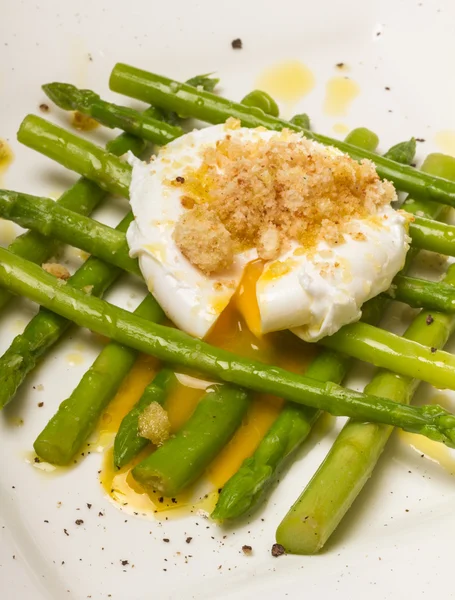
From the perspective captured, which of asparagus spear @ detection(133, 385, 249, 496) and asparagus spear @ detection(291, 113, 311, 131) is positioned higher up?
asparagus spear @ detection(291, 113, 311, 131)

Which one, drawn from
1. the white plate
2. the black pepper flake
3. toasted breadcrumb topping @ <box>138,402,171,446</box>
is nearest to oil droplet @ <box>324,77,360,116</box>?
the white plate

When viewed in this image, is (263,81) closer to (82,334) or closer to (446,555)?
(82,334)

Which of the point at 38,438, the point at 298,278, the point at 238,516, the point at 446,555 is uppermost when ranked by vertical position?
the point at 298,278

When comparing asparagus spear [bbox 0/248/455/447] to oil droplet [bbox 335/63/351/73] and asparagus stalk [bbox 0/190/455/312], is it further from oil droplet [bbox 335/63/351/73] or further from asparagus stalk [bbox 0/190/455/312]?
oil droplet [bbox 335/63/351/73]

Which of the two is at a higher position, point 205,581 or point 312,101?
point 312,101

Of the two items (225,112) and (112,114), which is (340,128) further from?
(112,114)

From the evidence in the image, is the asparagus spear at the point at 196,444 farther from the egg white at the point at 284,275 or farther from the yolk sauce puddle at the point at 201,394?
the egg white at the point at 284,275

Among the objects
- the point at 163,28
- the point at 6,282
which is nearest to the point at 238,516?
the point at 6,282
